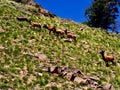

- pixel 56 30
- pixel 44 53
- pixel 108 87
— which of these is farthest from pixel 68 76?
pixel 56 30

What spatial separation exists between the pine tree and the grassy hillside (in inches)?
1290

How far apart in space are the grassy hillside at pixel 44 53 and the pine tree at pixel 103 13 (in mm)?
32773

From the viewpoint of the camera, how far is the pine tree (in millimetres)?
80375

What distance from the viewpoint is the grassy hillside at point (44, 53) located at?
28.3 metres

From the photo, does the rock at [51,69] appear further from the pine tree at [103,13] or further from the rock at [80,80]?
the pine tree at [103,13]

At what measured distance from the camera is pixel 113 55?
39156 mm

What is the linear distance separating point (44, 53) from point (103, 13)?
157 ft

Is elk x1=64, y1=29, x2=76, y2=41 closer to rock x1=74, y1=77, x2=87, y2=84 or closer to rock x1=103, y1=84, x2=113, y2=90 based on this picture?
rock x1=74, y1=77, x2=87, y2=84

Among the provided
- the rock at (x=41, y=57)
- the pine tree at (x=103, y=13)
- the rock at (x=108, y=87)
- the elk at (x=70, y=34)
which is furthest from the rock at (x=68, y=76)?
the pine tree at (x=103, y=13)

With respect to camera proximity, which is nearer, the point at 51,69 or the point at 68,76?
the point at 68,76

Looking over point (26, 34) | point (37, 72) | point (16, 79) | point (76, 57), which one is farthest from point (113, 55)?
point (16, 79)

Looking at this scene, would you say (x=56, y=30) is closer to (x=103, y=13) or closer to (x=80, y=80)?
(x=80, y=80)

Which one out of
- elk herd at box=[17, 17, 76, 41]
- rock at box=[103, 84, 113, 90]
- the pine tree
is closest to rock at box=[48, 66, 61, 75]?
rock at box=[103, 84, 113, 90]

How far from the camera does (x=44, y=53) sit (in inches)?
1356
